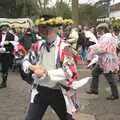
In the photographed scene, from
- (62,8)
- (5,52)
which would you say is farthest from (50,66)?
(62,8)

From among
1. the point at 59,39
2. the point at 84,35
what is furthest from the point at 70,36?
the point at 59,39

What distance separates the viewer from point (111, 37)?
10.3m

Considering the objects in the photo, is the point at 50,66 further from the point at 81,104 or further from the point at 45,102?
the point at 81,104

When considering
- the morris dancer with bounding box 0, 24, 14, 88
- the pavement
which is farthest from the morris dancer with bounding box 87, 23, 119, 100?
the morris dancer with bounding box 0, 24, 14, 88

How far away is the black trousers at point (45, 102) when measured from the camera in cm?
544

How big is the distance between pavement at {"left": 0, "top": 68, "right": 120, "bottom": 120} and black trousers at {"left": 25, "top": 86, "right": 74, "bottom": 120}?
291 cm

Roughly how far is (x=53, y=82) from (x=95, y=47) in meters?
5.08

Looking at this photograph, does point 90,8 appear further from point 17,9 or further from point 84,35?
point 84,35

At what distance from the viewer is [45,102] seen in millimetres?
5469

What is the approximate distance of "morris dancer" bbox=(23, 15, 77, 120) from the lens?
17.6 ft

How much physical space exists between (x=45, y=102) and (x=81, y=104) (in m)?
4.38

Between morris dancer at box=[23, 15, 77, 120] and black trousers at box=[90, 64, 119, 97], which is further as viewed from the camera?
black trousers at box=[90, 64, 119, 97]

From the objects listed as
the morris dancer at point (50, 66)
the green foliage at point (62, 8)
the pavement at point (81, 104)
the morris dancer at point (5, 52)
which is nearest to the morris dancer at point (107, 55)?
the pavement at point (81, 104)

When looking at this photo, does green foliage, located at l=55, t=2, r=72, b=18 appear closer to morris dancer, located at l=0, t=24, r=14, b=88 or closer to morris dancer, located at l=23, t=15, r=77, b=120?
morris dancer, located at l=0, t=24, r=14, b=88
